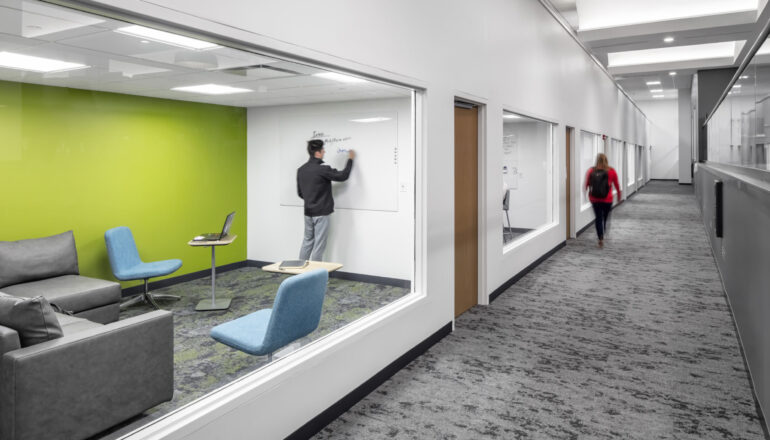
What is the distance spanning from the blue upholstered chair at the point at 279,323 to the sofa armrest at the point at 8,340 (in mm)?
812

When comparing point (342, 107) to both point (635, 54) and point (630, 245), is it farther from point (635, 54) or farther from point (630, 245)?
point (635, 54)

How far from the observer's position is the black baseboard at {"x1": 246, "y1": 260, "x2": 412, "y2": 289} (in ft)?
9.34

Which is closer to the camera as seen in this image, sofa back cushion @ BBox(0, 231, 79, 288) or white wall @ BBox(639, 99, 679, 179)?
sofa back cushion @ BBox(0, 231, 79, 288)

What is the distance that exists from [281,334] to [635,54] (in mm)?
11897

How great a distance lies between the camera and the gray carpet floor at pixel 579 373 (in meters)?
2.56

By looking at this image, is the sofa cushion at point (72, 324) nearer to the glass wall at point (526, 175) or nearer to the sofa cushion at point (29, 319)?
the sofa cushion at point (29, 319)

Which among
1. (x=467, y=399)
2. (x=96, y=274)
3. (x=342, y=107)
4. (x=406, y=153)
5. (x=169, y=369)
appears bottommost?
(x=467, y=399)

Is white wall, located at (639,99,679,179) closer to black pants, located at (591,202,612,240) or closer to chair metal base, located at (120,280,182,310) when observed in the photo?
black pants, located at (591,202,612,240)

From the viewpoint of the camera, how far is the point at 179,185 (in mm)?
2414

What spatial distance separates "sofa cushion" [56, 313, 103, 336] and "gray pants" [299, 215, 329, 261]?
3.87 feet

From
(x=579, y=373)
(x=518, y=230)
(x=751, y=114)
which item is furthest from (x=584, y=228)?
(x=579, y=373)

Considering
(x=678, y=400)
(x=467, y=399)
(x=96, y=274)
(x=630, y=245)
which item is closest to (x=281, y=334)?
(x=96, y=274)

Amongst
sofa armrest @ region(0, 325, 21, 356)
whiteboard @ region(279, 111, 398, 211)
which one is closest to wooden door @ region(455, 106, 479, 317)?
whiteboard @ region(279, 111, 398, 211)

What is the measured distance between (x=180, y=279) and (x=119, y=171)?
620 millimetres
